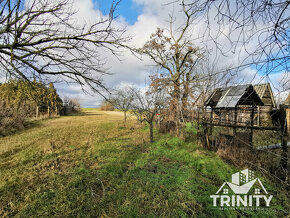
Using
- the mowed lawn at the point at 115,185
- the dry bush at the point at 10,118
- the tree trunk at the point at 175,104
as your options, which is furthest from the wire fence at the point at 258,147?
the dry bush at the point at 10,118

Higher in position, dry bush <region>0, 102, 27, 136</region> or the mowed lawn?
dry bush <region>0, 102, 27, 136</region>

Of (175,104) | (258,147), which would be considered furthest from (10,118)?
(258,147)

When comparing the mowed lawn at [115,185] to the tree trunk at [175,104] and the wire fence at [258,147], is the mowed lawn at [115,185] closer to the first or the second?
the wire fence at [258,147]

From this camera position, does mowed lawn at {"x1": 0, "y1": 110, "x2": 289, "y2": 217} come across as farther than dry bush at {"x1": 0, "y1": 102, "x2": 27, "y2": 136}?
No

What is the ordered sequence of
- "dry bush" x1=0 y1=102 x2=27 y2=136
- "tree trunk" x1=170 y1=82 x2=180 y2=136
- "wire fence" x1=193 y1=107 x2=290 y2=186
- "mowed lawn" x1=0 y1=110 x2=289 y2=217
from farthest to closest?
"dry bush" x1=0 y1=102 x2=27 y2=136 → "tree trunk" x1=170 y1=82 x2=180 y2=136 → "wire fence" x1=193 y1=107 x2=290 y2=186 → "mowed lawn" x1=0 y1=110 x2=289 y2=217

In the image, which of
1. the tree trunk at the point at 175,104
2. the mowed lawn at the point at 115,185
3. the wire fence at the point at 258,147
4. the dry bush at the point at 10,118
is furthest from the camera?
the dry bush at the point at 10,118

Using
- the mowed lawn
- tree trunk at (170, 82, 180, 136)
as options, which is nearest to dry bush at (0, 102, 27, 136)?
the mowed lawn

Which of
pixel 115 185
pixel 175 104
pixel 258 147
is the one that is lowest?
pixel 115 185

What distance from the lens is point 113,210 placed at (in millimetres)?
2436

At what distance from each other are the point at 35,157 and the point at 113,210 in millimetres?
4605

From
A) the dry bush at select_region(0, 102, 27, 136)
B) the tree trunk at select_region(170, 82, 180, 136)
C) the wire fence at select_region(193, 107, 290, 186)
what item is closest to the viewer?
the wire fence at select_region(193, 107, 290, 186)

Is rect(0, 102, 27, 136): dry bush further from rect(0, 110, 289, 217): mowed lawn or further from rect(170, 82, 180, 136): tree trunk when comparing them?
rect(170, 82, 180, 136): tree trunk

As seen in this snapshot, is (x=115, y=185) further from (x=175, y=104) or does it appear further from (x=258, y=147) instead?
(x=175, y=104)

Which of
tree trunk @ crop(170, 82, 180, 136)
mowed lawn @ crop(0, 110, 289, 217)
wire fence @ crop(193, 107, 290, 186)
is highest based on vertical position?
tree trunk @ crop(170, 82, 180, 136)
